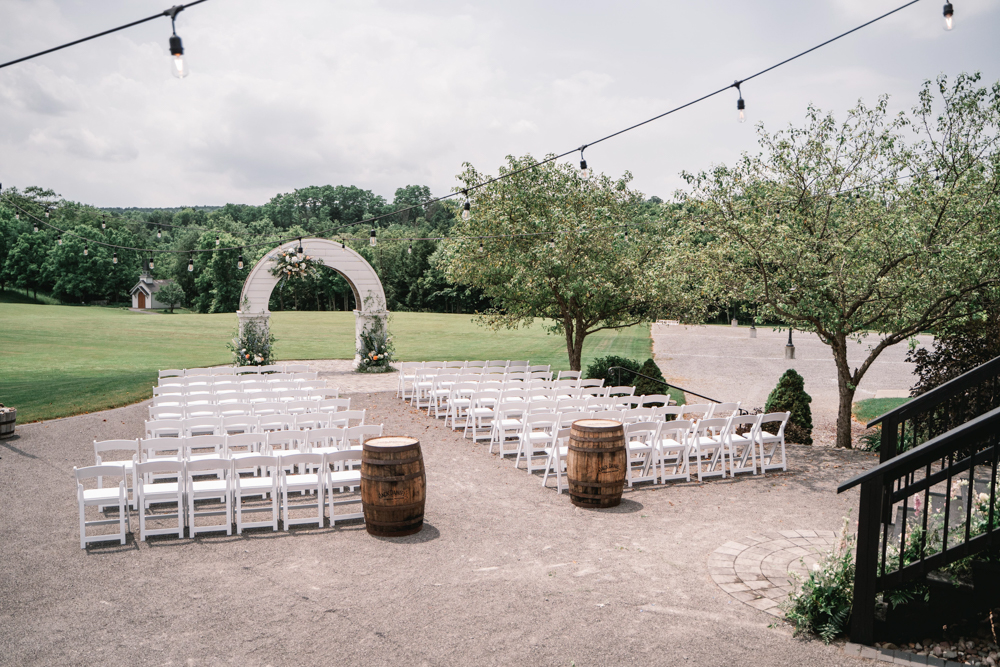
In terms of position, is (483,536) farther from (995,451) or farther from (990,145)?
(990,145)

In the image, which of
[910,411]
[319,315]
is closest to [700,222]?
[910,411]

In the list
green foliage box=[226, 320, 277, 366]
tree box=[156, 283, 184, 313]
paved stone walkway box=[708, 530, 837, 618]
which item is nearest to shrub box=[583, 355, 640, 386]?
paved stone walkway box=[708, 530, 837, 618]

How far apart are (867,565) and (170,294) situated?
70868mm

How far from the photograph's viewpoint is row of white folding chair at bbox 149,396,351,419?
36.9ft

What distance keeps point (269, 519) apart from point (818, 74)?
10561 millimetres

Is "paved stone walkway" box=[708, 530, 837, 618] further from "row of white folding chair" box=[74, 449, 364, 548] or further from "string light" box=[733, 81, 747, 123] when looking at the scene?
"string light" box=[733, 81, 747, 123]

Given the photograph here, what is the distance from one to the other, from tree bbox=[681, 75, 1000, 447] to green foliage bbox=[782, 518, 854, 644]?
6.22 meters

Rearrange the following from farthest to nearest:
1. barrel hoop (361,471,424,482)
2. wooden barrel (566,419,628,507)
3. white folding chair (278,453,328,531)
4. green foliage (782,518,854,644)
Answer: wooden barrel (566,419,628,507), white folding chair (278,453,328,531), barrel hoop (361,471,424,482), green foliage (782,518,854,644)

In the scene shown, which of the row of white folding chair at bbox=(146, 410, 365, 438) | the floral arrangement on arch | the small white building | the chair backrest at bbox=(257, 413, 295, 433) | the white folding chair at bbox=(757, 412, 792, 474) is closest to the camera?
the row of white folding chair at bbox=(146, 410, 365, 438)

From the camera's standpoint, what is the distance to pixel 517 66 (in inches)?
424

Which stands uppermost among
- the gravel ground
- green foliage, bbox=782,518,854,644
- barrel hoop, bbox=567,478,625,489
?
barrel hoop, bbox=567,478,625,489

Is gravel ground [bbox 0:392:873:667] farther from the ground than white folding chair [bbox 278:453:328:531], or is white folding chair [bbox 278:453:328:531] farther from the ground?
white folding chair [bbox 278:453:328:531]

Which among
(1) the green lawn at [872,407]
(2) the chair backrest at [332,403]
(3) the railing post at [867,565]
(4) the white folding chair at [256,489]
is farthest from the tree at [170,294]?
(3) the railing post at [867,565]

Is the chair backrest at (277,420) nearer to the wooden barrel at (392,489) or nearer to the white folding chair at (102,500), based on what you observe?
the white folding chair at (102,500)
